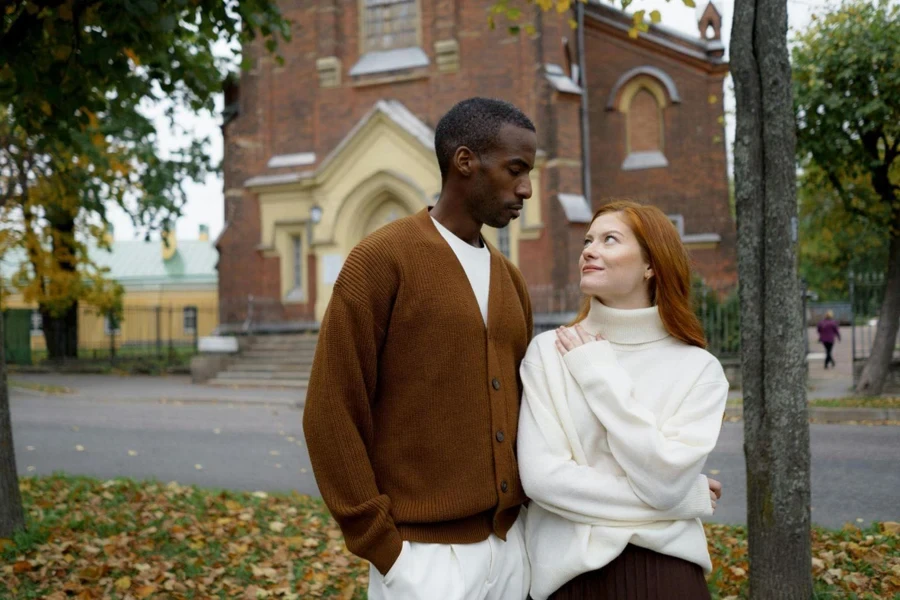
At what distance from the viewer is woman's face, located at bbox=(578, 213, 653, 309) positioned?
250 centimetres

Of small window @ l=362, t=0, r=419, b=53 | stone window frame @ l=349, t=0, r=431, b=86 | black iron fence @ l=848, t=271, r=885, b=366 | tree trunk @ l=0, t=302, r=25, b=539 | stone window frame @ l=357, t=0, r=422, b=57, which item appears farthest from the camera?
small window @ l=362, t=0, r=419, b=53

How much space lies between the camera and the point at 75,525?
6.03 metres

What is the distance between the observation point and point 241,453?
10266 millimetres

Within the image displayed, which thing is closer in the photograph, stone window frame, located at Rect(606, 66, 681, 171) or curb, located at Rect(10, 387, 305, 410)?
curb, located at Rect(10, 387, 305, 410)

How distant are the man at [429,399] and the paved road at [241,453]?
445 cm

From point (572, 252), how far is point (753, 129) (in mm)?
16647

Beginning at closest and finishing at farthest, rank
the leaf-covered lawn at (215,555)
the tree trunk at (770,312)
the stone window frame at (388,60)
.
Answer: the tree trunk at (770,312) < the leaf-covered lawn at (215,555) < the stone window frame at (388,60)

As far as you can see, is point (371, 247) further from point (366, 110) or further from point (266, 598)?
point (366, 110)

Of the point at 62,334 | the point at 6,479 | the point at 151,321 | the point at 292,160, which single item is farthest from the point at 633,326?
the point at 151,321

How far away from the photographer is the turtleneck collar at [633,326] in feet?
8.20

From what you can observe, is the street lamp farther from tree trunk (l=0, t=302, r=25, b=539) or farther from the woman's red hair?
the woman's red hair

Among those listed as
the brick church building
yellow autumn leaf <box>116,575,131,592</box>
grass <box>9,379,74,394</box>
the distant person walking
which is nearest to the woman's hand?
yellow autumn leaf <box>116,575,131,592</box>

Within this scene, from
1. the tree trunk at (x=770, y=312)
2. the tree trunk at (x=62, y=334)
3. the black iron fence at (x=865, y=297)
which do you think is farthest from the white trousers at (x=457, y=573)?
the tree trunk at (x=62, y=334)

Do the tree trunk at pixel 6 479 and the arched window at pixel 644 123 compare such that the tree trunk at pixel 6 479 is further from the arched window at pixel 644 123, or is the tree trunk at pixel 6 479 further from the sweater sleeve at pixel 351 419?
the arched window at pixel 644 123
